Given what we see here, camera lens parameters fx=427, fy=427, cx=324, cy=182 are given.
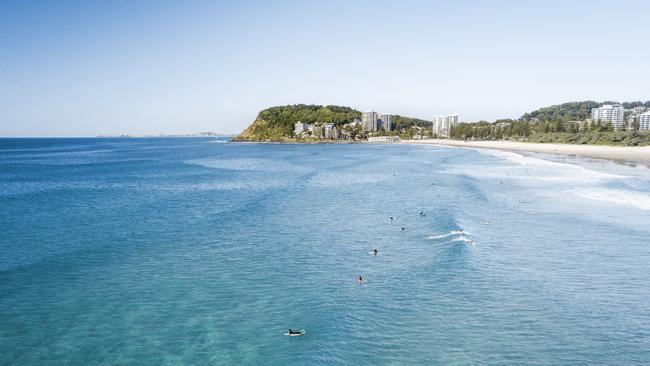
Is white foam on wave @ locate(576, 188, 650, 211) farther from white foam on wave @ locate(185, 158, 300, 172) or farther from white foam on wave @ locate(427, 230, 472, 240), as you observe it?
white foam on wave @ locate(185, 158, 300, 172)

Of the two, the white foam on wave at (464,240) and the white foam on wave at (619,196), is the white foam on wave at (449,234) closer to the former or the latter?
Answer: the white foam on wave at (464,240)

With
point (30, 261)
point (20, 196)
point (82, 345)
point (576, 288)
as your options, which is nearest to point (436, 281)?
point (576, 288)

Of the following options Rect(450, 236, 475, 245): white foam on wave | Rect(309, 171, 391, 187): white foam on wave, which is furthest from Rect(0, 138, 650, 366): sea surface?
Rect(309, 171, 391, 187): white foam on wave

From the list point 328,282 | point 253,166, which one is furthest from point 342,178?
point 328,282

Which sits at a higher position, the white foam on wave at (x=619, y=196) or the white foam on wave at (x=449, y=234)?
the white foam on wave at (x=619, y=196)

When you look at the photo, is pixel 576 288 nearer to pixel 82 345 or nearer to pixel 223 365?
pixel 223 365

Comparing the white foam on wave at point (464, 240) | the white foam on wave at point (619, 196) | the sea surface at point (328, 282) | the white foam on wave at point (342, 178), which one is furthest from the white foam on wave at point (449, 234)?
the white foam on wave at point (342, 178)
